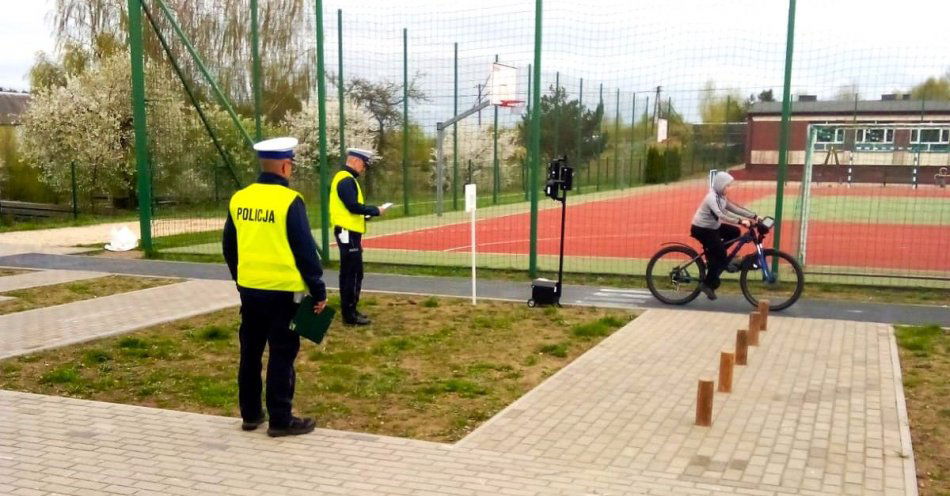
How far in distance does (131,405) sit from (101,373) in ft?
3.60

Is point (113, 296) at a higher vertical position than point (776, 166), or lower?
lower

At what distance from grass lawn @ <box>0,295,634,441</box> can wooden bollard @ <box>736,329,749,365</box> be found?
4.57 ft

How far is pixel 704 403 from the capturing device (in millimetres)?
5371

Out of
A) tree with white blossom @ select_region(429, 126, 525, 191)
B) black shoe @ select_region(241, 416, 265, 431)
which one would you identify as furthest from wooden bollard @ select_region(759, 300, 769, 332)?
tree with white blossom @ select_region(429, 126, 525, 191)

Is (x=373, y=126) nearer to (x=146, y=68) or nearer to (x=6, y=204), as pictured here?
(x=146, y=68)

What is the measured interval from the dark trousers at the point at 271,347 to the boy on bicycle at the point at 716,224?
560 cm

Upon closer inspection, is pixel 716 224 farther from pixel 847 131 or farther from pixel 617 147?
pixel 847 131

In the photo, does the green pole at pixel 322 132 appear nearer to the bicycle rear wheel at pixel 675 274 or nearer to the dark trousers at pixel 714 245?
the bicycle rear wheel at pixel 675 274

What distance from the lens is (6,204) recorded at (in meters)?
25.4

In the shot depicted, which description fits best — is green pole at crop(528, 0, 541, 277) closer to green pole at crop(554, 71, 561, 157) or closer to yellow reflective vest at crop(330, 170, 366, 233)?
green pole at crop(554, 71, 561, 157)

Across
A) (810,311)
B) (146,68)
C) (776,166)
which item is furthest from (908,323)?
(146,68)

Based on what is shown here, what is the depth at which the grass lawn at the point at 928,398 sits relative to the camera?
186 inches

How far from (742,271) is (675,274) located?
29.7 inches

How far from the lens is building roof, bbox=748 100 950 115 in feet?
35.4
